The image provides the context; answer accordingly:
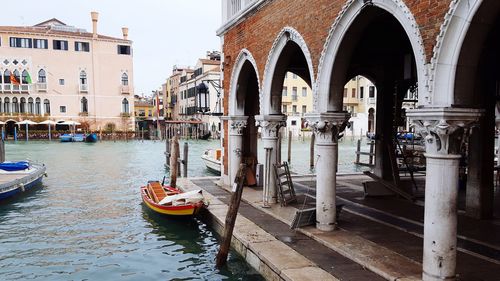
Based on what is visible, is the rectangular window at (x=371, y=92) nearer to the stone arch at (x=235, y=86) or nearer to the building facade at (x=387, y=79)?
the building facade at (x=387, y=79)

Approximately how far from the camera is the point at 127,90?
151 feet

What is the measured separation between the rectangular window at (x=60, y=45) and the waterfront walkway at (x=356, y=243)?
131ft

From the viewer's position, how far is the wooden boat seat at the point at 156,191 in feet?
34.3

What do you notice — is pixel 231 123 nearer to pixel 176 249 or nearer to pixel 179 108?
pixel 176 249

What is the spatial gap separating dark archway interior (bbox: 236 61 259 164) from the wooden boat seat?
8.21ft

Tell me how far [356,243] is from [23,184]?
11.0m

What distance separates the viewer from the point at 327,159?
680 cm

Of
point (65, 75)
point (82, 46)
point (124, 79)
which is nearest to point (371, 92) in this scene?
point (124, 79)

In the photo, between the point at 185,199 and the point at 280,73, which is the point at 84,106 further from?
the point at 280,73

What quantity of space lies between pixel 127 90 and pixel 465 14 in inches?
1764

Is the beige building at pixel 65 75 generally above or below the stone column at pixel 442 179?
above

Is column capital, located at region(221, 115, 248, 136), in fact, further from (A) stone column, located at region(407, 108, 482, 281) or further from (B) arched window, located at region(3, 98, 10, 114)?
(B) arched window, located at region(3, 98, 10, 114)

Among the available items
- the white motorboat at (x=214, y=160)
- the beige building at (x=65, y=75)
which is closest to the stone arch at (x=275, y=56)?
the white motorboat at (x=214, y=160)

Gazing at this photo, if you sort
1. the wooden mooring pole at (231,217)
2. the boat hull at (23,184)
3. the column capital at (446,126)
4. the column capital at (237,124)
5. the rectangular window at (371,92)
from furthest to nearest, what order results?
the rectangular window at (371,92), the boat hull at (23,184), the column capital at (237,124), the wooden mooring pole at (231,217), the column capital at (446,126)
